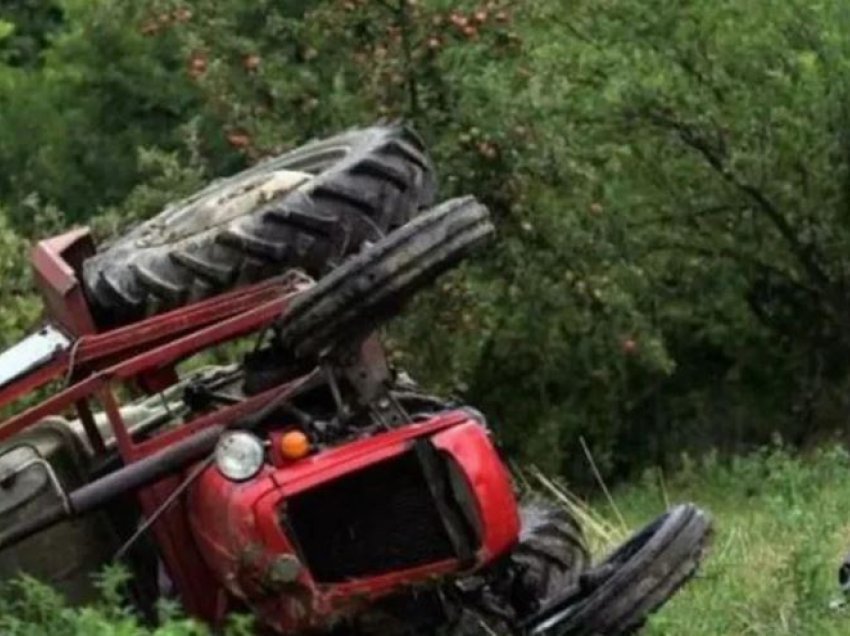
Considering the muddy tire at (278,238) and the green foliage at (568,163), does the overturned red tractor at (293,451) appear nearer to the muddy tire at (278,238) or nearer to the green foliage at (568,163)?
the muddy tire at (278,238)

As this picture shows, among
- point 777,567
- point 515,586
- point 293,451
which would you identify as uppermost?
point 293,451

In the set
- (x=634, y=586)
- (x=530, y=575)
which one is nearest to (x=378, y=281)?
(x=634, y=586)

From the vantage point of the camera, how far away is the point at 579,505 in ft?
42.4

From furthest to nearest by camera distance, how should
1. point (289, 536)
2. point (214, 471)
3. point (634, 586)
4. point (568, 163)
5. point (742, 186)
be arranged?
point (742, 186)
point (568, 163)
point (634, 586)
point (214, 471)
point (289, 536)

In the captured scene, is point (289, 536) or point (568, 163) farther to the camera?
point (568, 163)

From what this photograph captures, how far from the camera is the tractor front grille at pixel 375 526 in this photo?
7.73 metres

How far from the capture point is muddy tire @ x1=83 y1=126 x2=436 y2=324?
8.36 metres

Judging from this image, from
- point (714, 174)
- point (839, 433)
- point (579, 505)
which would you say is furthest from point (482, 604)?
point (839, 433)

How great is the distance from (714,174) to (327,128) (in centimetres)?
776

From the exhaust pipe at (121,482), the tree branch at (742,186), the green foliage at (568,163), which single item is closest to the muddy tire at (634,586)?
the exhaust pipe at (121,482)

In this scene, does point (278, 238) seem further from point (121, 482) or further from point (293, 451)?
point (121, 482)

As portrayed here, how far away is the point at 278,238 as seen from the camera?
8.36 metres

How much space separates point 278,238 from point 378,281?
2.79 feet

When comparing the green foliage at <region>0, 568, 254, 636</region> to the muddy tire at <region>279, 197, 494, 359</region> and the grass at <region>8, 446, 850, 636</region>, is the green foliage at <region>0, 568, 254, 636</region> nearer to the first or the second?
the grass at <region>8, 446, 850, 636</region>
